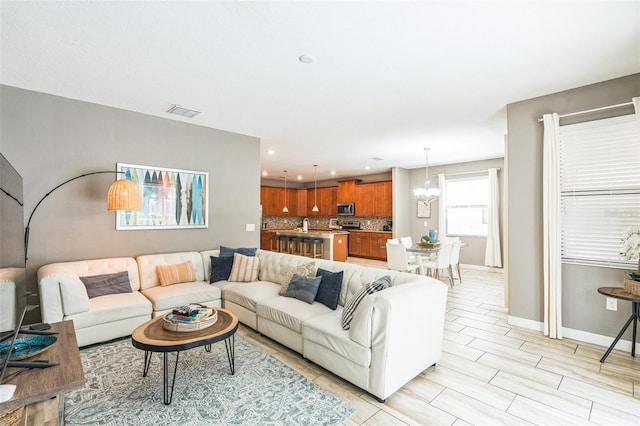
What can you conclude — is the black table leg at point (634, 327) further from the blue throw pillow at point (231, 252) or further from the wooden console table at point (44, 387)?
the blue throw pillow at point (231, 252)

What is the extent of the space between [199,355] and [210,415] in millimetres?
972

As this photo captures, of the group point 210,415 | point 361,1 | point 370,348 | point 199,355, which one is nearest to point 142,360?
point 199,355

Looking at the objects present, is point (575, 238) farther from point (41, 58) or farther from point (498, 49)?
point (41, 58)

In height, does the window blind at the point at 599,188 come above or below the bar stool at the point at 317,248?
above

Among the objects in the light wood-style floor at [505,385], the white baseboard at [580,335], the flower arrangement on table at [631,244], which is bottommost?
the light wood-style floor at [505,385]

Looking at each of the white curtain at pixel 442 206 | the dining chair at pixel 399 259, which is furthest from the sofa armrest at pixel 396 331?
the white curtain at pixel 442 206

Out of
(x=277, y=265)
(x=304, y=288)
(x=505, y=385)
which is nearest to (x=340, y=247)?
(x=277, y=265)

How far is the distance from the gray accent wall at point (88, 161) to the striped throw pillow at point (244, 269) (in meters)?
0.89

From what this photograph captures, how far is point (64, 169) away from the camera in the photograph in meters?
3.58

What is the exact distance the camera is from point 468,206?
7.66 metres

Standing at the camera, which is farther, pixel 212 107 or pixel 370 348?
pixel 212 107

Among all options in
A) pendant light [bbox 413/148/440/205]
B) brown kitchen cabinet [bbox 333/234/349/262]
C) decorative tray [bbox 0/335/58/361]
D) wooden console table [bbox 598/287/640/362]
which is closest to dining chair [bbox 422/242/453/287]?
pendant light [bbox 413/148/440/205]

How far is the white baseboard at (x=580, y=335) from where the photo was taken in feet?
9.95

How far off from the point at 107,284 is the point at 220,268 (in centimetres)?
131
